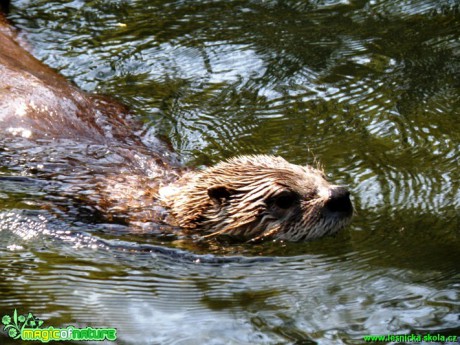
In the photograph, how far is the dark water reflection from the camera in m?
4.43

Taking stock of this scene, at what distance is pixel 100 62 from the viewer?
7.79 metres

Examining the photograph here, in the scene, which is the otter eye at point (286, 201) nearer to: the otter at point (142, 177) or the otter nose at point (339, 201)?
the otter at point (142, 177)

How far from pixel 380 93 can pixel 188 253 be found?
2.85m

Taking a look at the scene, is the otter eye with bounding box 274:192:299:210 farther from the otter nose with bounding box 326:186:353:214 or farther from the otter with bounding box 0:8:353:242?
the otter nose with bounding box 326:186:353:214

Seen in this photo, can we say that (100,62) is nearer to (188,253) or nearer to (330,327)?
(188,253)

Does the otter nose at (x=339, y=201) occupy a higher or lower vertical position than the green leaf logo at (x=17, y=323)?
higher

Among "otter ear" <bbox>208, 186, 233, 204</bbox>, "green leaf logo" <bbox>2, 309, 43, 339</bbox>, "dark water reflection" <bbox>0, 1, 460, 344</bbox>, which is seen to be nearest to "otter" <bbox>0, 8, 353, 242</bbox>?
"otter ear" <bbox>208, 186, 233, 204</bbox>

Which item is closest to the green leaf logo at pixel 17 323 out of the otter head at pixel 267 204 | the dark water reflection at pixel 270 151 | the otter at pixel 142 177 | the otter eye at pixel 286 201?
the dark water reflection at pixel 270 151

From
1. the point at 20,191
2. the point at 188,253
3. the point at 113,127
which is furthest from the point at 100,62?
the point at 188,253

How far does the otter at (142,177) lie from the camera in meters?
5.38

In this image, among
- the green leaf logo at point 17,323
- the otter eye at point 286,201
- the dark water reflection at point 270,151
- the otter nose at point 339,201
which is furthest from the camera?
the otter eye at point 286,201

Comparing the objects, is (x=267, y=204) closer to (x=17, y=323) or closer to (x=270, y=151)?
(x=270, y=151)

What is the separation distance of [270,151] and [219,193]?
4.12ft

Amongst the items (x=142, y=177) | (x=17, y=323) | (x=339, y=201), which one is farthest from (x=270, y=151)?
(x=17, y=323)
